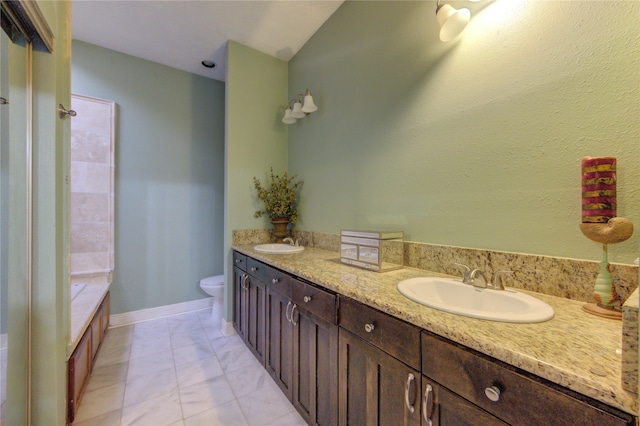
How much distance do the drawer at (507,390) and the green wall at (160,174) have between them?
2.84 meters

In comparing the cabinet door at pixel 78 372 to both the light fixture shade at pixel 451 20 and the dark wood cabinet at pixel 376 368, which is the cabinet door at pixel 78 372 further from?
the light fixture shade at pixel 451 20

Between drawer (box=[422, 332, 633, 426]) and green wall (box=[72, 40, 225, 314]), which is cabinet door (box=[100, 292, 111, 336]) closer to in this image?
green wall (box=[72, 40, 225, 314])

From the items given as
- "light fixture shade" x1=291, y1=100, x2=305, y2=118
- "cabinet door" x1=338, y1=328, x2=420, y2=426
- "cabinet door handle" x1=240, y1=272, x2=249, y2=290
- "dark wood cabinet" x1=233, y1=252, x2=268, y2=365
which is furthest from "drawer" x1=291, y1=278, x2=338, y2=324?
"light fixture shade" x1=291, y1=100, x2=305, y2=118

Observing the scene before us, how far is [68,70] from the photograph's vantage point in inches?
52.5

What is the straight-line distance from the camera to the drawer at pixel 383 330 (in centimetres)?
79

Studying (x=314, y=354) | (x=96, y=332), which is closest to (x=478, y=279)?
(x=314, y=354)

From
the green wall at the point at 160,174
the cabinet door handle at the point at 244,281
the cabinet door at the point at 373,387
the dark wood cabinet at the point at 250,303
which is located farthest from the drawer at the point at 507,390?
the green wall at the point at 160,174

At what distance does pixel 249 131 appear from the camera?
2541mm

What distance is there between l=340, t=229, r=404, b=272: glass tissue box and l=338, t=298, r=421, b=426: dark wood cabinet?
37cm

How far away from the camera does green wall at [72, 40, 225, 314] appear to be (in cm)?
257

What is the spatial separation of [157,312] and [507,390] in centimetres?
313

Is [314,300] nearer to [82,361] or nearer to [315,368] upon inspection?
[315,368]

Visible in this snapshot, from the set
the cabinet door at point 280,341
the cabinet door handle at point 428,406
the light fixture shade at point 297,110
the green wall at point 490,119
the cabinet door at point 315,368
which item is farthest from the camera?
the light fixture shade at point 297,110

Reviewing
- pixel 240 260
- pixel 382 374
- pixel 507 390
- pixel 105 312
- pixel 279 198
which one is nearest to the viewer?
pixel 507 390
